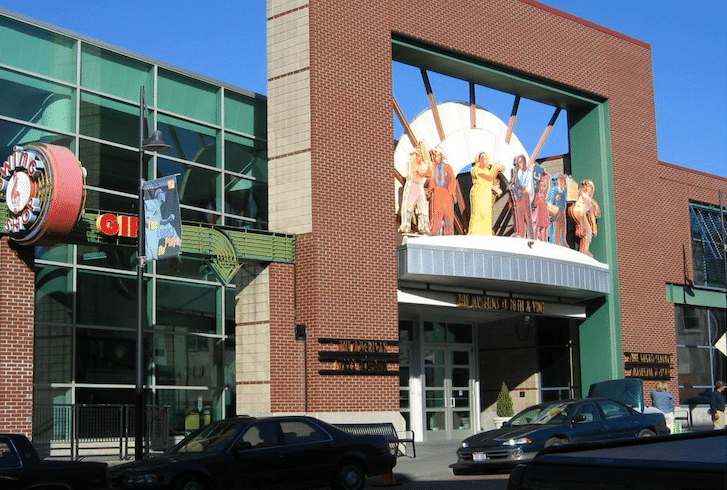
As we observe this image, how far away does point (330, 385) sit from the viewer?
24234 millimetres

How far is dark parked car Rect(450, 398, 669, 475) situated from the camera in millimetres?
20250

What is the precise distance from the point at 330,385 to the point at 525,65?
39.2 ft

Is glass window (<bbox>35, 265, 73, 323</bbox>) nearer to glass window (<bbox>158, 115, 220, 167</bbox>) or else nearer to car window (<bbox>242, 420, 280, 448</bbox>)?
glass window (<bbox>158, 115, 220, 167</bbox>)

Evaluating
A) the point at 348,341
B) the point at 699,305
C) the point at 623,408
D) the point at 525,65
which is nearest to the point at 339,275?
the point at 348,341

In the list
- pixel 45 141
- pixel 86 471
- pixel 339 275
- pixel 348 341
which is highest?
pixel 45 141

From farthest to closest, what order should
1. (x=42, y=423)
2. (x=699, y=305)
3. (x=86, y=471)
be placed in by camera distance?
(x=699, y=305) < (x=42, y=423) < (x=86, y=471)

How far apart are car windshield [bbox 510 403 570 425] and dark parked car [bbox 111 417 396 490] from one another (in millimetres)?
4824

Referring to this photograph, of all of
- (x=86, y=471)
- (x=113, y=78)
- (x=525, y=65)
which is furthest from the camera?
(x=525, y=65)

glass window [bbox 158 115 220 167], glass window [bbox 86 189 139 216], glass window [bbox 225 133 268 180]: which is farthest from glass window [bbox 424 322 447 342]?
glass window [bbox 86 189 139 216]

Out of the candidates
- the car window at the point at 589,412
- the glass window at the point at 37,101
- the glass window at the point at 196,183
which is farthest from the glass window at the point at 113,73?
the car window at the point at 589,412

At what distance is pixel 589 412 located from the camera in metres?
21.3

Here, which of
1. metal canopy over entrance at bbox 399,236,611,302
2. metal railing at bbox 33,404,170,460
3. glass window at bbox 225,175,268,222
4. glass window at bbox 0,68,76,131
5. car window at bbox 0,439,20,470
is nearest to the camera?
car window at bbox 0,439,20,470

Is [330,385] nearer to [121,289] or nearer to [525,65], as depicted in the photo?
[121,289]

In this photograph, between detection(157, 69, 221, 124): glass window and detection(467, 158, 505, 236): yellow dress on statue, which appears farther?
detection(467, 158, 505, 236): yellow dress on statue
